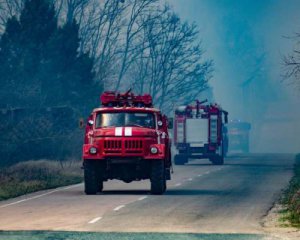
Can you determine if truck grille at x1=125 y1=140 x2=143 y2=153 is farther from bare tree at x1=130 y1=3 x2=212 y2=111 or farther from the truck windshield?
bare tree at x1=130 y1=3 x2=212 y2=111

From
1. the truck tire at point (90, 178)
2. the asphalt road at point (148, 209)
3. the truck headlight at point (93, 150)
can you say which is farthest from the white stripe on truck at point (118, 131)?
the asphalt road at point (148, 209)

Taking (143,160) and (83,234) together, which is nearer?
(83,234)

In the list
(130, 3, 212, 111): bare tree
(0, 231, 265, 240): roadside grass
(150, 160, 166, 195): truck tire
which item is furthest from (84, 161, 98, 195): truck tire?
(130, 3, 212, 111): bare tree

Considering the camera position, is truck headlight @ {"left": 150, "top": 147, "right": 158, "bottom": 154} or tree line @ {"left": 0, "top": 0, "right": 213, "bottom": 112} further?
tree line @ {"left": 0, "top": 0, "right": 213, "bottom": 112}

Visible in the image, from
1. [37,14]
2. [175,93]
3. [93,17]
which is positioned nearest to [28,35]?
[37,14]

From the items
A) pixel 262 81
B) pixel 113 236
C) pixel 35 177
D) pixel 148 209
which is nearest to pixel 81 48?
pixel 35 177

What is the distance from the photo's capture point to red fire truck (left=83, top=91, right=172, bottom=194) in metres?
31.4

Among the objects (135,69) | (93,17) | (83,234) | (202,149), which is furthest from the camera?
(135,69)

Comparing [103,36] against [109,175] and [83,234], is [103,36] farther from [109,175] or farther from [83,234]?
[83,234]

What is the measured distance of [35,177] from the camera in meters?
39.9

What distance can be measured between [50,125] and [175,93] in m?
28.7

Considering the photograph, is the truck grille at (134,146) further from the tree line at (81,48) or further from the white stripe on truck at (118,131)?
the tree line at (81,48)

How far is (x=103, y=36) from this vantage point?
8181 cm

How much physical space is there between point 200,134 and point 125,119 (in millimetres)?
30274
